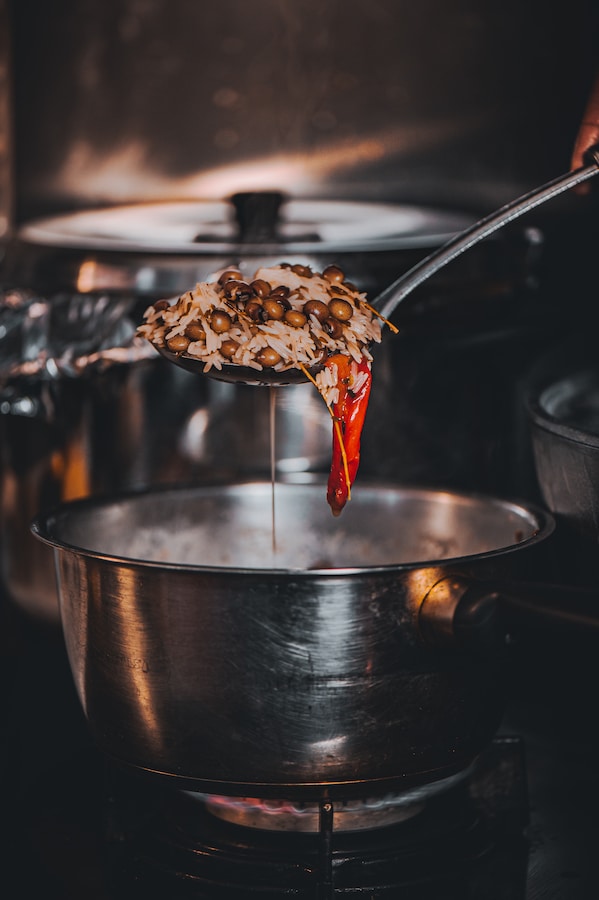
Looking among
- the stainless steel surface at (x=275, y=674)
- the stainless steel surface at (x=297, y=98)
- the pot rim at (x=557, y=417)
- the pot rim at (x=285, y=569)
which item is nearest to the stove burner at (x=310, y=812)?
the stainless steel surface at (x=275, y=674)

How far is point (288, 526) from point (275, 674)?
0.40 meters

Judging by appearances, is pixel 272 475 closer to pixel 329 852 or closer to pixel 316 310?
pixel 316 310

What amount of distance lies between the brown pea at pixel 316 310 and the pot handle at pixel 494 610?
0.29m

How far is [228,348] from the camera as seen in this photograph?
3.64 feet

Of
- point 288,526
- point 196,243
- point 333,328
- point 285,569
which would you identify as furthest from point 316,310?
point 196,243

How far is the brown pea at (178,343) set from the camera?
1132mm

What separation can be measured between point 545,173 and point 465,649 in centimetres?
110

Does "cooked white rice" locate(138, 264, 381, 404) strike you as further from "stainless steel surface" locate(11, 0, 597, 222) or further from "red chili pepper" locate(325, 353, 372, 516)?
"stainless steel surface" locate(11, 0, 597, 222)

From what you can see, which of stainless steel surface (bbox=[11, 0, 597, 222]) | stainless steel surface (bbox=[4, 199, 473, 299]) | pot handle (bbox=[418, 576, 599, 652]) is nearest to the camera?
pot handle (bbox=[418, 576, 599, 652])

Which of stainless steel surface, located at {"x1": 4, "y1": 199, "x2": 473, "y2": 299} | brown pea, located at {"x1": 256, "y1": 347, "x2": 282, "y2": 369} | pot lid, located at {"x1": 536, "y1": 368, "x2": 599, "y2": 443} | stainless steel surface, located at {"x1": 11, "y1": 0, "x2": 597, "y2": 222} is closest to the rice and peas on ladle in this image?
brown pea, located at {"x1": 256, "y1": 347, "x2": 282, "y2": 369}

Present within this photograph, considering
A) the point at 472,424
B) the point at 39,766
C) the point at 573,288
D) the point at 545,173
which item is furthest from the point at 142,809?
the point at 545,173

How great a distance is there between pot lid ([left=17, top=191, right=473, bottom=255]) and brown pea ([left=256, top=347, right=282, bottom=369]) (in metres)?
0.45

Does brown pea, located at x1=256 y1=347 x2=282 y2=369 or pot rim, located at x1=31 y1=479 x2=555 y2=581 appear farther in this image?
brown pea, located at x1=256 y1=347 x2=282 y2=369

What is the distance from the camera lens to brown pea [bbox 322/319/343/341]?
112cm
